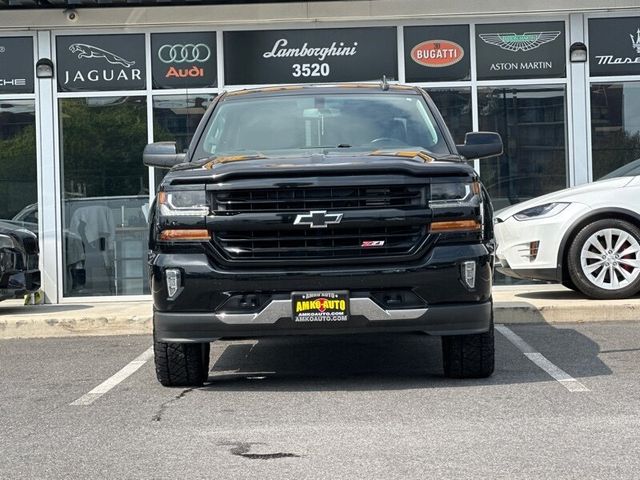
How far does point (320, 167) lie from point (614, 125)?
25.6 ft

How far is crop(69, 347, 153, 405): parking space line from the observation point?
663 cm

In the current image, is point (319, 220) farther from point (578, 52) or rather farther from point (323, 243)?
point (578, 52)

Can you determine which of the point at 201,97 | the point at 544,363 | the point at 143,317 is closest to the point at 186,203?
the point at 544,363

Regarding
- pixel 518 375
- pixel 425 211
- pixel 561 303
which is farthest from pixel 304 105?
pixel 561 303

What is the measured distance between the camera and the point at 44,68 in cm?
1305

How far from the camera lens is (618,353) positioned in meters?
7.96

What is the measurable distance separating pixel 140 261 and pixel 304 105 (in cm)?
597

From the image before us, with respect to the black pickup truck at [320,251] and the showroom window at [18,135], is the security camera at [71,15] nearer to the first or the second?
the showroom window at [18,135]

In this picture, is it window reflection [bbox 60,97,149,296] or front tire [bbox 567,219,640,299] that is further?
window reflection [bbox 60,97,149,296]

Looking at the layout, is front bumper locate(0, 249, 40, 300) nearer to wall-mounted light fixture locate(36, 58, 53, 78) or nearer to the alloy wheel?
wall-mounted light fixture locate(36, 58, 53, 78)

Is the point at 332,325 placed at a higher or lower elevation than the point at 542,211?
lower

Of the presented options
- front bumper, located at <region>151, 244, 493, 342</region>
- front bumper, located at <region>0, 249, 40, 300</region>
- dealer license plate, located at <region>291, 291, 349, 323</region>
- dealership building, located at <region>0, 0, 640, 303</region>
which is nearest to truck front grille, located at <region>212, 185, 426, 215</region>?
front bumper, located at <region>151, 244, 493, 342</region>

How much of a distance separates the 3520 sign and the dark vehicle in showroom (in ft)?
11.5

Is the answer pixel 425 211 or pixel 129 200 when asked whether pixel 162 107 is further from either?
pixel 425 211
